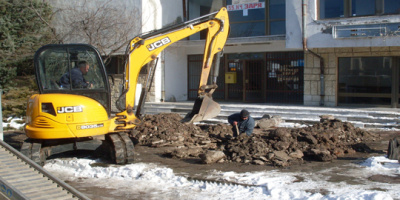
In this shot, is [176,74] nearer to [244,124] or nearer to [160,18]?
[160,18]

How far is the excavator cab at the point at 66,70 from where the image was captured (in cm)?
868

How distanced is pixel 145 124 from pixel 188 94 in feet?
28.0

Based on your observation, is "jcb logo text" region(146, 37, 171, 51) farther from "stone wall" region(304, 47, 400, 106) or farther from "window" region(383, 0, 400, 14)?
"window" region(383, 0, 400, 14)

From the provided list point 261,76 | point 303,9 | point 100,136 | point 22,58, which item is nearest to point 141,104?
point 100,136

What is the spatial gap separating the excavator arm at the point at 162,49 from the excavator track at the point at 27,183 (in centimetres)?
261

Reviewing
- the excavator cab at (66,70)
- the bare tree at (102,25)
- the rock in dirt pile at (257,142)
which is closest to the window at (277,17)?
the bare tree at (102,25)

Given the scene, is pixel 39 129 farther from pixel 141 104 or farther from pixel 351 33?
pixel 351 33

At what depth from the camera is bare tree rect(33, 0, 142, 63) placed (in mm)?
17422

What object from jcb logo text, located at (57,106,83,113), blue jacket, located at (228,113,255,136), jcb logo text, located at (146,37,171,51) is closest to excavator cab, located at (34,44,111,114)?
jcb logo text, located at (57,106,83,113)

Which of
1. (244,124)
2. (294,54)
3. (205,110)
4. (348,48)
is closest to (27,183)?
(205,110)

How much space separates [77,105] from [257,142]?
394cm

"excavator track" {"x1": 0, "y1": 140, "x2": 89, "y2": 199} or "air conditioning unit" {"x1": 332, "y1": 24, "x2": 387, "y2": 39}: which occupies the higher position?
"air conditioning unit" {"x1": 332, "y1": 24, "x2": 387, "y2": 39}

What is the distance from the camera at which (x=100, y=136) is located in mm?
9273

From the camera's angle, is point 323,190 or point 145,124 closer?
point 323,190
